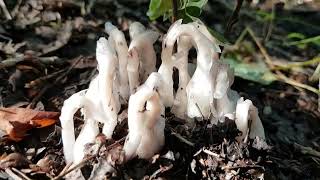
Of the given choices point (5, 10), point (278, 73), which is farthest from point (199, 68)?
point (5, 10)

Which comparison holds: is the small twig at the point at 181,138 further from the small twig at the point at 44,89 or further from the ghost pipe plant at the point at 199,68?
the small twig at the point at 44,89

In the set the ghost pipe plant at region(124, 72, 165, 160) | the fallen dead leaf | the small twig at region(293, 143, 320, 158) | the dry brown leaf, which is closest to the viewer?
the ghost pipe plant at region(124, 72, 165, 160)

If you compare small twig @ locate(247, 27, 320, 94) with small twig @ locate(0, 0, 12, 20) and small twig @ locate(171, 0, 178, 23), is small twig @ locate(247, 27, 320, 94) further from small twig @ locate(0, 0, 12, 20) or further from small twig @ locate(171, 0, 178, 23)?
small twig @ locate(0, 0, 12, 20)

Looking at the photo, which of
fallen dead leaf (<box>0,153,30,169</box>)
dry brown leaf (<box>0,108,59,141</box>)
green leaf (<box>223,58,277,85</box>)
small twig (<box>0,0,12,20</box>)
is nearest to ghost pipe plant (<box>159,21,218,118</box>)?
dry brown leaf (<box>0,108,59,141</box>)

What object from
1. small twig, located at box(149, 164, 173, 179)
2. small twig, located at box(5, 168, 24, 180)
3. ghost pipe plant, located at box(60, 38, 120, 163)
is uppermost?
ghost pipe plant, located at box(60, 38, 120, 163)

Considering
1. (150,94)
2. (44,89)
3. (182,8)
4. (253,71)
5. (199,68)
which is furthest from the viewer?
(253,71)

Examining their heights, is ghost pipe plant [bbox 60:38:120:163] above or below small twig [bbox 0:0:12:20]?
below

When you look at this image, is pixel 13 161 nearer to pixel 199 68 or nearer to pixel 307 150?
pixel 199 68
